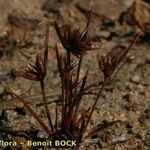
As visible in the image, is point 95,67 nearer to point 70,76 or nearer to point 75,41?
point 70,76

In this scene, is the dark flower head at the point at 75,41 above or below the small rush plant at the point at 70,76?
above

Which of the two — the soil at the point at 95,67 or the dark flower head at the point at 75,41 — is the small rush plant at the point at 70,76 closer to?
the dark flower head at the point at 75,41

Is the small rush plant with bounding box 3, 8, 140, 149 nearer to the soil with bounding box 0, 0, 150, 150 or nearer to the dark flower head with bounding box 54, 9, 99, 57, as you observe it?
the dark flower head with bounding box 54, 9, 99, 57

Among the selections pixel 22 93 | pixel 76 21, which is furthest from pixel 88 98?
pixel 76 21

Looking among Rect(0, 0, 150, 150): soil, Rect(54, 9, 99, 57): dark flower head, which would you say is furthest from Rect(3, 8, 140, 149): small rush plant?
Rect(0, 0, 150, 150): soil

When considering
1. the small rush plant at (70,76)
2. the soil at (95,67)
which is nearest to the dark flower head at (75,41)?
the small rush plant at (70,76)

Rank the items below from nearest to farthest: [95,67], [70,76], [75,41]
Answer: [75,41]
[70,76]
[95,67]

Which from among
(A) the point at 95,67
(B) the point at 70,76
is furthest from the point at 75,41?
(A) the point at 95,67

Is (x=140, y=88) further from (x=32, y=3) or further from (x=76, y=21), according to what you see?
(x=32, y=3)
